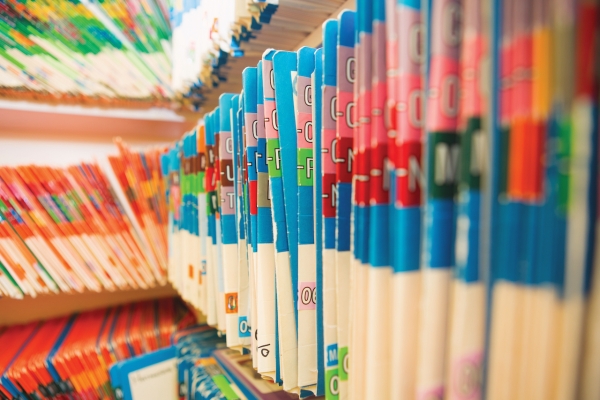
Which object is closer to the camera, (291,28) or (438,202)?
(438,202)

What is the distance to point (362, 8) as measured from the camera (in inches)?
14.3

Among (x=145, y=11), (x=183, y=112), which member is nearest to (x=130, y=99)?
(x=183, y=112)

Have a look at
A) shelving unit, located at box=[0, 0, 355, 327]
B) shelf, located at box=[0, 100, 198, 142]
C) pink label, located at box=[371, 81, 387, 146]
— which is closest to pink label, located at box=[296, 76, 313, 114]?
pink label, located at box=[371, 81, 387, 146]

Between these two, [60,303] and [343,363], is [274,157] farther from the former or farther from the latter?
[60,303]

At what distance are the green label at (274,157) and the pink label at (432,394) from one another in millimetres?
316

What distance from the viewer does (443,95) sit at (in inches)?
A: 11.5

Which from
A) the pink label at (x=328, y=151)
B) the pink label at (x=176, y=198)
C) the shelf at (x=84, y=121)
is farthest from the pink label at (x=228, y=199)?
the shelf at (x=84, y=121)

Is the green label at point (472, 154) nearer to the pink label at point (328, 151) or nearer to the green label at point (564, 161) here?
the green label at point (564, 161)

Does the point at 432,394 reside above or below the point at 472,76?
below

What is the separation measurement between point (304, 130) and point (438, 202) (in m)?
0.24

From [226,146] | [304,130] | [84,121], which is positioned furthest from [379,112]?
[84,121]

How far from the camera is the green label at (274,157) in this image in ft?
1.66

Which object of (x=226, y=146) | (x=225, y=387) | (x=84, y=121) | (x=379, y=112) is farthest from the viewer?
(x=84, y=121)

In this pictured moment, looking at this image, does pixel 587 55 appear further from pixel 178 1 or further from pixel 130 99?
pixel 130 99
